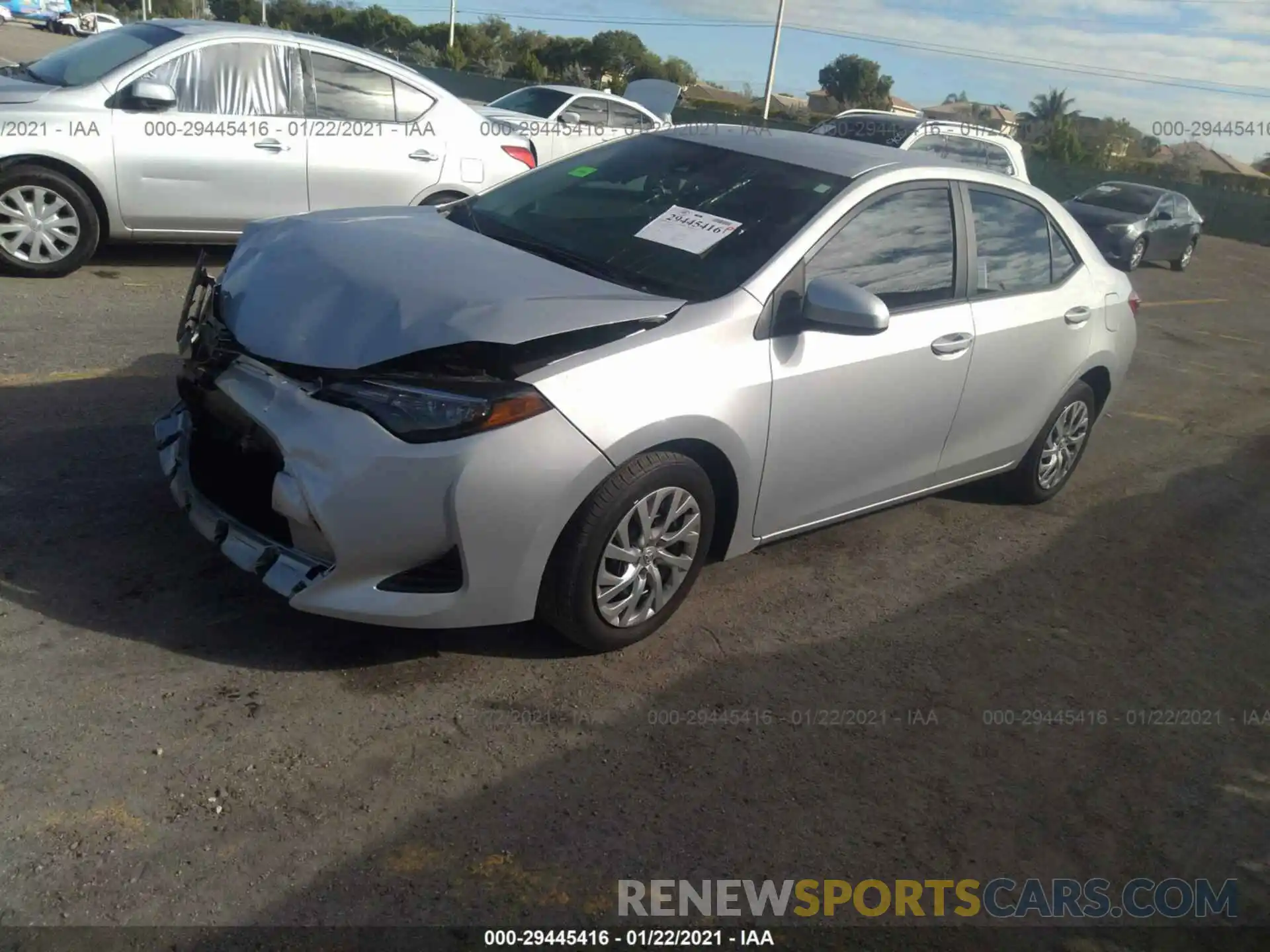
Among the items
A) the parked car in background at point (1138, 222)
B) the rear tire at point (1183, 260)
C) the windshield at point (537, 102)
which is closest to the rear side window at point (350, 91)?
the windshield at point (537, 102)

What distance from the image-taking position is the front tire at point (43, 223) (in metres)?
6.94

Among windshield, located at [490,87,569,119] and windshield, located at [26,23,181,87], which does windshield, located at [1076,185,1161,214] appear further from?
windshield, located at [26,23,181,87]

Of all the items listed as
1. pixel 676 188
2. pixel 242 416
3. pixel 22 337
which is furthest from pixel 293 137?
pixel 242 416

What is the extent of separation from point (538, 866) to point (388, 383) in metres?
1.42

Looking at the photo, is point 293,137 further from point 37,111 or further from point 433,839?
point 433,839

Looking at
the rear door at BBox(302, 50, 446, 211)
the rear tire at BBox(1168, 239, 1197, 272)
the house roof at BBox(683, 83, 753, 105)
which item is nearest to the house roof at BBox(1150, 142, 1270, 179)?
the house roof at BBox(683, 83, 753, 105)

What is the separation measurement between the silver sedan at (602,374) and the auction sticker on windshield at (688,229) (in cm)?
1

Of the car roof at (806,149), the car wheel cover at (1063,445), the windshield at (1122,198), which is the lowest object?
the car wheel cover at (1063,445)

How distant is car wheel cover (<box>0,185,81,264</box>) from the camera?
6977mm

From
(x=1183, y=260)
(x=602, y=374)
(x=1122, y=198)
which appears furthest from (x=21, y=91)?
(x=1183, y=260)

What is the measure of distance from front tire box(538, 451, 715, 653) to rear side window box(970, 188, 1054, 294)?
1898 mm

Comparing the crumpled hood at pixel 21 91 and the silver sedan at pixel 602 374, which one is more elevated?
the crumpled hood at pixel 21 91
